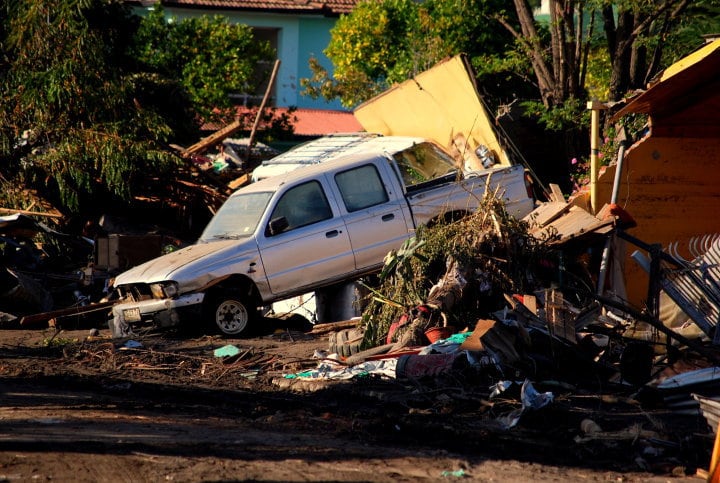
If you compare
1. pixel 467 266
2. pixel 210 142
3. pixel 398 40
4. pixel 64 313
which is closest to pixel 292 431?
pixel 467 266

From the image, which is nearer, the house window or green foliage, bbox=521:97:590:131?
green foliage, bbox=521:97:590:131

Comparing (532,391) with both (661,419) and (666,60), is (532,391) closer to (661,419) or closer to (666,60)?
(661,419)

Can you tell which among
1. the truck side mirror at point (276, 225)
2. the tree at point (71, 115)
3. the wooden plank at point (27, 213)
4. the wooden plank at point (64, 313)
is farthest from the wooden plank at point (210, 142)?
the truck side mirror at point (276, 225)

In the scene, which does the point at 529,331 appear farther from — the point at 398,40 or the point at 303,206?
the point at 398,40

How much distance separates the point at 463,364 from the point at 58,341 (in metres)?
6.24

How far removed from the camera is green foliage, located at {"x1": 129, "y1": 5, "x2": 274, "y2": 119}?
2608 centimetres

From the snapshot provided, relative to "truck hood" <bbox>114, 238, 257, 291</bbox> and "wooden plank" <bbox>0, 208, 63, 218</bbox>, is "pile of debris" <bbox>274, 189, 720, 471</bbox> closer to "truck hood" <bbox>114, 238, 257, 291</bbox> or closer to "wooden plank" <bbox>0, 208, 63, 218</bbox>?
"truck hood" <bbox>114, 238, 257, 291</bbox>

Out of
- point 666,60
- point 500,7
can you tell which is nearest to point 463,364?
point 666,60

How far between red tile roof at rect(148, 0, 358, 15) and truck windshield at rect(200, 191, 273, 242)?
20.0 m

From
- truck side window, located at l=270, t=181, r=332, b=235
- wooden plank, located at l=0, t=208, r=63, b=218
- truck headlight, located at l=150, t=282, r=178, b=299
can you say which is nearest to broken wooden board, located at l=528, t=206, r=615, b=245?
truck side window, located at l=270, t=181, r=332, b=235

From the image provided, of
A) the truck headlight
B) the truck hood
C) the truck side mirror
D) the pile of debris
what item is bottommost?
the pile of debris

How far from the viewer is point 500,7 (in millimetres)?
22609

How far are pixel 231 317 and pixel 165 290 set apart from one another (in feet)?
3.05

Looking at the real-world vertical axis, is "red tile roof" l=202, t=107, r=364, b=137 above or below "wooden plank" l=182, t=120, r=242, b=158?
above
